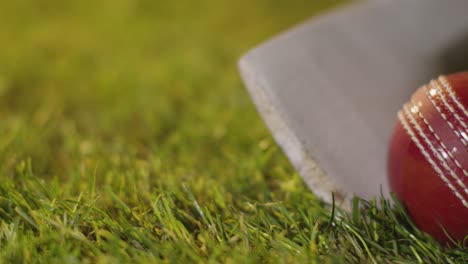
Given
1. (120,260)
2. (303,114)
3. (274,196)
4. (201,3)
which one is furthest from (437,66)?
(201,3)

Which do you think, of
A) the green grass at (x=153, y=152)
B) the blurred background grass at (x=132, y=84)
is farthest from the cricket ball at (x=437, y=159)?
the blurred background grass at (x=132, y=84)

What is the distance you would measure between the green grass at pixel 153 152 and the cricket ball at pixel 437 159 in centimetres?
6

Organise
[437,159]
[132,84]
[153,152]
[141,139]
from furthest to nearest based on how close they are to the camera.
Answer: [132,84]
[141,139]
[153,152]
[437,159]

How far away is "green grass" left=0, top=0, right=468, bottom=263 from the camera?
3.80ft

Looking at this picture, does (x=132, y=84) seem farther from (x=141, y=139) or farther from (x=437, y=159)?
(x=437, y=159)

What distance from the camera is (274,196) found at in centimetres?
142

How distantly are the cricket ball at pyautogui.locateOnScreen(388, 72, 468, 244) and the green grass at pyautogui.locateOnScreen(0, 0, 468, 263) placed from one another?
6 centimetres

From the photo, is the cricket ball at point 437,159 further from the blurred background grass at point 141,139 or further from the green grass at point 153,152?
the blurred background grass at point 141,139

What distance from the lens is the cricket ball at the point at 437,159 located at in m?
1.10

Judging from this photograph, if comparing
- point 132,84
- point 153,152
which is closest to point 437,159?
point 153,152

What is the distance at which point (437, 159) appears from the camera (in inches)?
43.9

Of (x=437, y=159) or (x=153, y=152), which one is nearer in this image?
(x=437, y=159)

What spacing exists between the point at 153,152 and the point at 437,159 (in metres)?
0.93

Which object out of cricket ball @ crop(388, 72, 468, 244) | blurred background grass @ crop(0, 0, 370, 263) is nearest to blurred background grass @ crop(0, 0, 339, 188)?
blurred background grass @ crop(0, 0, 370, 263)
